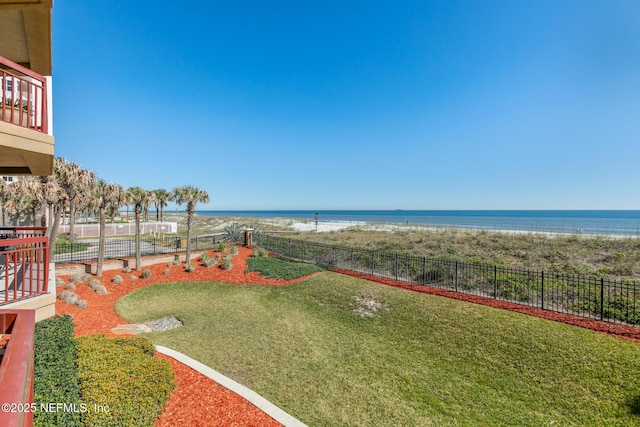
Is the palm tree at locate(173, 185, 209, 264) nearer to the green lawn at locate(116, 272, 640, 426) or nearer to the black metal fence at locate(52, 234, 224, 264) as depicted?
the black metal fence at locate(52, 234, 224, 264)

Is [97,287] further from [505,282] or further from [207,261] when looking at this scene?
[505,282]

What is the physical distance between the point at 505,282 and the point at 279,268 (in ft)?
38.8

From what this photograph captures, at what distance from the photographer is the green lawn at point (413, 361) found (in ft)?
19.0

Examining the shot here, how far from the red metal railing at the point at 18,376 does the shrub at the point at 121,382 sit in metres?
1.75

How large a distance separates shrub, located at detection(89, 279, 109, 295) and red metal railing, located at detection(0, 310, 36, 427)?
11.5 m

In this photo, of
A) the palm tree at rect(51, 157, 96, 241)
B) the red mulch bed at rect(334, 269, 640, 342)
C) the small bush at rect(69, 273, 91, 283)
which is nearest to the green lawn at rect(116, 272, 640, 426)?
the red mulch bed at rect(334, 269, 640, 342)

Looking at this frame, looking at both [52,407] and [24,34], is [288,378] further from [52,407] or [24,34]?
[24,34]

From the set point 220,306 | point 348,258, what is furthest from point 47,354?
point 348,258

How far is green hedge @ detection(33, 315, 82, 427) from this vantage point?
3646mm

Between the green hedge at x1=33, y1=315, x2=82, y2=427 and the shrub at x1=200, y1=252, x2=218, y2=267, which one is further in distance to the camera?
the shrub at x1=200, y1=252, x2=218, y2=267

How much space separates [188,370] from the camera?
6727 millimetres

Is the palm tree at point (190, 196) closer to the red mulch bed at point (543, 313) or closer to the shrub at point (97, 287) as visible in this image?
the shrub at point (97, 287)

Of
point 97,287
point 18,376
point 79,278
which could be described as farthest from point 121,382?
point 79,278

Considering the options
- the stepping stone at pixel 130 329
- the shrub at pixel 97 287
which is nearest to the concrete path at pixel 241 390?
the stepping stone at pixel 130 329
